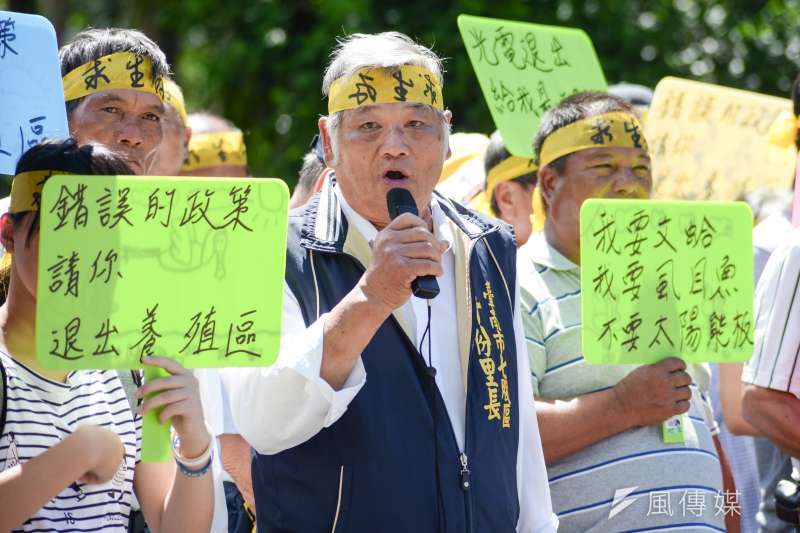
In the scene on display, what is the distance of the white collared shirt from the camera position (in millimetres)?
2881

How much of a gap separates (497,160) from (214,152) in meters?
1.15

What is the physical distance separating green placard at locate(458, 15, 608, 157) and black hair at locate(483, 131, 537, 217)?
0.22 m

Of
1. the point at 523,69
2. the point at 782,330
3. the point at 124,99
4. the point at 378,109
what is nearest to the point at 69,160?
the point at 378,109

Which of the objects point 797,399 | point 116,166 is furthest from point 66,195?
point 797,399

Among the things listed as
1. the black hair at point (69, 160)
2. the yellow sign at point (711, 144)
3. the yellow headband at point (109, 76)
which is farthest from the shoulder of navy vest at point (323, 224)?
the yellow sign at point (711, 144)

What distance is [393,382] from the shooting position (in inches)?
120

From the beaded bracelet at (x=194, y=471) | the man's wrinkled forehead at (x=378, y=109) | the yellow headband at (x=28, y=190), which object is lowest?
the beaded bracelet at (x=194, y=471)

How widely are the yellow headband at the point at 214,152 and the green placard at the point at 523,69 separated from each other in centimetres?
110

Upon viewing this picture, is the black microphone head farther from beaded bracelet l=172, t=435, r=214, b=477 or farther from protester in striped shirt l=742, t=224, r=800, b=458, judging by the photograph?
protester in striped shirt l=742, t=224, r=800, b=458

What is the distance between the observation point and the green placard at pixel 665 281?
11.1 feet

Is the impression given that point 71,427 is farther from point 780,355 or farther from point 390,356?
point 780,355

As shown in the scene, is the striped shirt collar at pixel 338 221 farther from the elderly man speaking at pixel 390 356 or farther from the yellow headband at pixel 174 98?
the yellow headband at pixel 174 98

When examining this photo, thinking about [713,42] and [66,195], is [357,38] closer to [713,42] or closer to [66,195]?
[66,195]

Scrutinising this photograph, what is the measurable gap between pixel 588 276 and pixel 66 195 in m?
1.38
